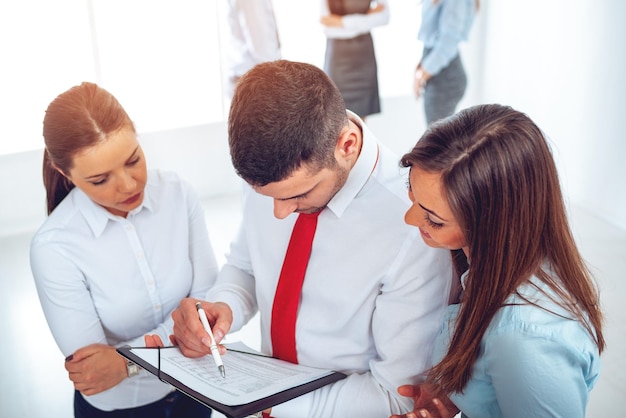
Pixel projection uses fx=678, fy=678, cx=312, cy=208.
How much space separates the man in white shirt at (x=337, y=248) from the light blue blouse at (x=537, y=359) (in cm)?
23

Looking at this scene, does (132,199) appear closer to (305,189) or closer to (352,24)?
(305,189)

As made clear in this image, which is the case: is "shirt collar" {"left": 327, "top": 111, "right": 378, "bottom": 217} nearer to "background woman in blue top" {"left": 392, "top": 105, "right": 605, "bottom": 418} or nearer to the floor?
"background woman in blue top" {"left": 392, "top": 105, "right": 605, "bottom": 418}

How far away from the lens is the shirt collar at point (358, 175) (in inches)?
61.5

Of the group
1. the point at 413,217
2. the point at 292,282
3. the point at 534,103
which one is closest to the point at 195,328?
the point at 292,282

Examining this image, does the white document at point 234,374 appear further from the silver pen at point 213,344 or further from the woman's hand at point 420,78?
the woman's hand at point 420,78

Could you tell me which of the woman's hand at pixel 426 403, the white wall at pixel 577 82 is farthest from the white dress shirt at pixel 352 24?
the woman's hand at pixel 426 403

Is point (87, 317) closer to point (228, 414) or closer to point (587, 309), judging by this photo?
point (228, 414)

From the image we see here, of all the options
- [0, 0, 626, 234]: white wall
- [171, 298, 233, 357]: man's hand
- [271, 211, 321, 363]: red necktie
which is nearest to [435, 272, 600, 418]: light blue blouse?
[271, 211, 321, 363]: red necktie

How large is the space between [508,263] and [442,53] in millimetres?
3207

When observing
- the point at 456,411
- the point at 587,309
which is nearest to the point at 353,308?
the point at 456,411

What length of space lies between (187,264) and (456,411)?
0.88m

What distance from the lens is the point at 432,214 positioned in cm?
139

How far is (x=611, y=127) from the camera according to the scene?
14.0 ft

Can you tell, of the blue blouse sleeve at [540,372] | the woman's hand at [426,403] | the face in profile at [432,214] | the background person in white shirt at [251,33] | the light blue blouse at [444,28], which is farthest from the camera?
the light blue blouse at [444,28]
